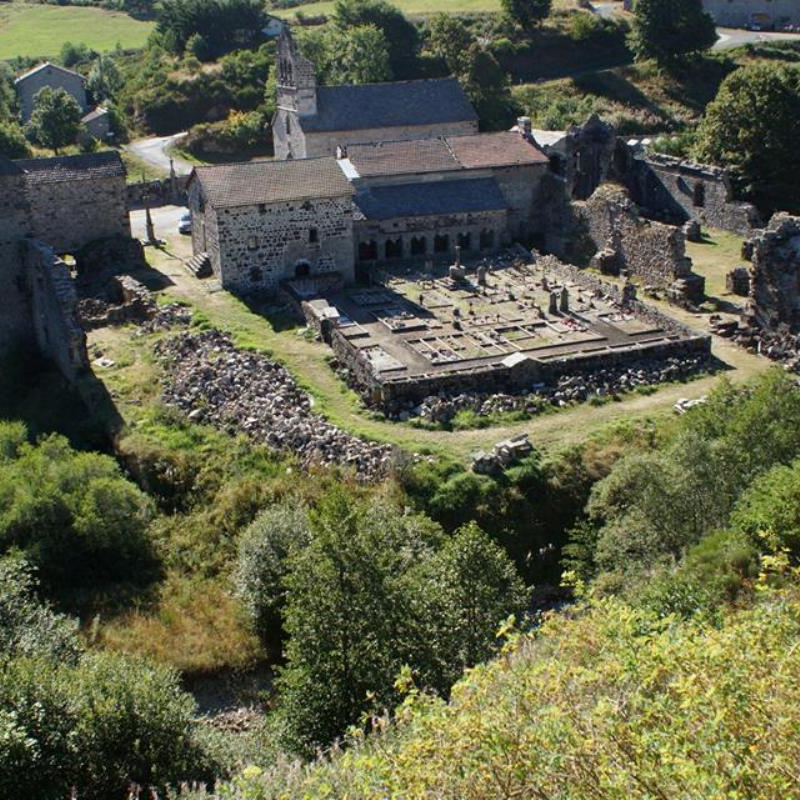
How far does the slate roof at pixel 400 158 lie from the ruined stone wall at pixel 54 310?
15593mm

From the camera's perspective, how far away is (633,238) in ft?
150

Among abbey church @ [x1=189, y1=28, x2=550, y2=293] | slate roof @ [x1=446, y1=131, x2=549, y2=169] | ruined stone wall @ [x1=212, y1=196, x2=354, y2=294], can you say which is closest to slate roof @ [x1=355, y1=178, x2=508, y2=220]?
abbey church @ [x1=189, y1=28, x2=550, y2=293]

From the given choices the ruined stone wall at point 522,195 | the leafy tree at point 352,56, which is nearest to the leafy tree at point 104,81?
the leafy tree at point 352,56

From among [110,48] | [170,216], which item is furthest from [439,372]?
[110,48]

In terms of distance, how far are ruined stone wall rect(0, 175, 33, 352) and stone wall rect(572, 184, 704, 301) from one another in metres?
23.5

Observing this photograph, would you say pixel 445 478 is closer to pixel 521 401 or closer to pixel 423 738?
pixel 521 401

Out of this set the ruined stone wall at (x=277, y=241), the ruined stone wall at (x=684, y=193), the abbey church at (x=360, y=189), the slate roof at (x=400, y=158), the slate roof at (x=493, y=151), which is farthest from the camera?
the ruined stone wall at (x=684, y=193)

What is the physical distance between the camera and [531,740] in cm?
1151

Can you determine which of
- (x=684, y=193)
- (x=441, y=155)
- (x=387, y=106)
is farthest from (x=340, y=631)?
(x=387, y=106)

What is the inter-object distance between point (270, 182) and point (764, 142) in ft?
81.8

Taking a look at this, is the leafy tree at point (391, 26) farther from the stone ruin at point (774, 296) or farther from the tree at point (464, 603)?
the tree at point (464, 603)

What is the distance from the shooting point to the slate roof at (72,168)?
46125mm

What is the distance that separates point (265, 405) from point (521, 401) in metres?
7.93

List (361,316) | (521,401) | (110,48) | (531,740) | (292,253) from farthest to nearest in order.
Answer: (110,48) → (292,253) → (361,316) → (521,401) → (531,740)
